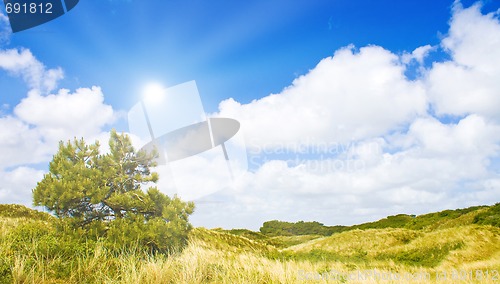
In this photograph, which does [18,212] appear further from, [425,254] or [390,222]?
[390,222]

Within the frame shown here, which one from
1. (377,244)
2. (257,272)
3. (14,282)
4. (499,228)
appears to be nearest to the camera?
(14,282)

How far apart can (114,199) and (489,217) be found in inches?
1128

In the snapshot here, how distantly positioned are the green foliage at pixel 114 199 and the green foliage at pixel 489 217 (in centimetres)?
2354

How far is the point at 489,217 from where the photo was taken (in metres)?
27.8

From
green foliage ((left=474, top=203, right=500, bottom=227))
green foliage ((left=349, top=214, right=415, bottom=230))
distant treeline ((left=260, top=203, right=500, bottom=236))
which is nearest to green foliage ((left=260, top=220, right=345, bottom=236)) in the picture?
distant treeline ((left=260, top=203, right=500, bottom=236))

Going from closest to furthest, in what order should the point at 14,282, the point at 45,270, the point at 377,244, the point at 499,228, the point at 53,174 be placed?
the point at 14,282
the point at 45,270
the point at 53,174
the point at 499,228
the point at 377,244

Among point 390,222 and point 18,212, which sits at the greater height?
point 18,212

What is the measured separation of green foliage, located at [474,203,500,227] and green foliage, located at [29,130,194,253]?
2354cm

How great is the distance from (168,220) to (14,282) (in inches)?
297

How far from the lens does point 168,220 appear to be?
1316cm

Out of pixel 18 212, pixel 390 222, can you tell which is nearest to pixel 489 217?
pixel 390 222

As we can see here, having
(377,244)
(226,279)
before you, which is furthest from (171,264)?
(377,244)

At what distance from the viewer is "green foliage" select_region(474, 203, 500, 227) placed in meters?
25.5

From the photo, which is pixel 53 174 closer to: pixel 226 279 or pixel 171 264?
pixel 171 264
